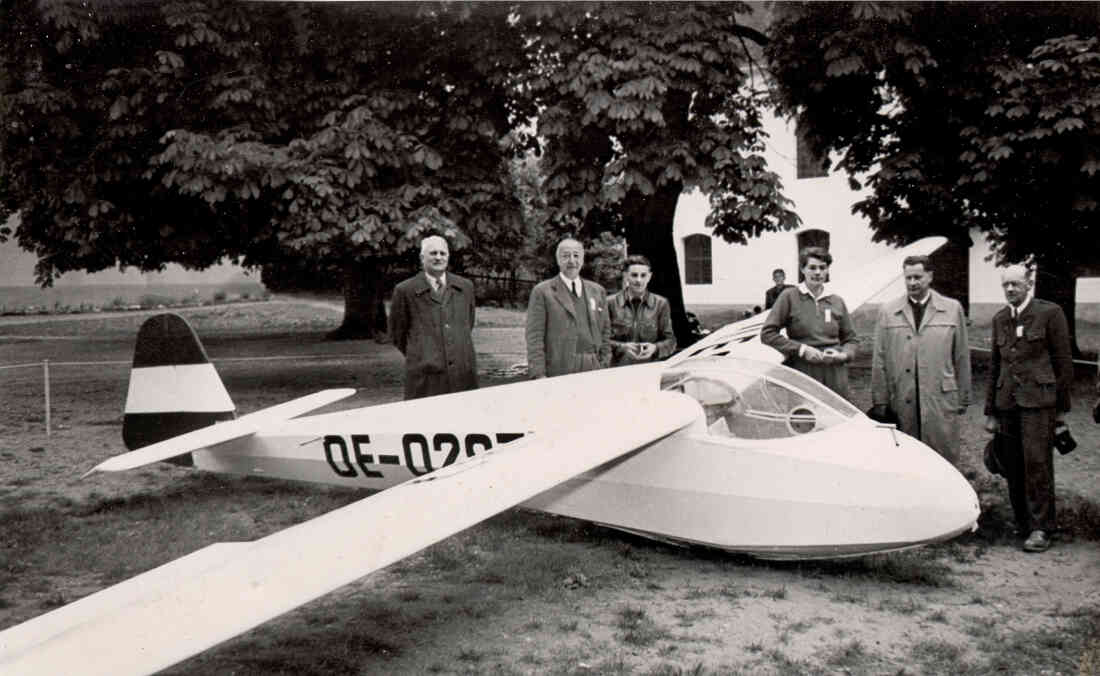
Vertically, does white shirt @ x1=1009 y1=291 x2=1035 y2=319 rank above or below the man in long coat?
above

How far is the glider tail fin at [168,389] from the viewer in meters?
7.39

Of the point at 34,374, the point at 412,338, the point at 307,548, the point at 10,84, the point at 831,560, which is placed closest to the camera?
the point at 307,548

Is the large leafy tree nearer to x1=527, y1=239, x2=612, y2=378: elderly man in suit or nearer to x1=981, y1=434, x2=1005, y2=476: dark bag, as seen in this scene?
x1=527, y1=239, x2=612, y2=378: elderly man in suit

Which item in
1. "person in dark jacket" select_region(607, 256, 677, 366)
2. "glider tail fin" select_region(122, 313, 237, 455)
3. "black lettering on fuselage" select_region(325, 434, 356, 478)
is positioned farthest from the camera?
"glider tail fin" select_region(122, 313, 237, 455)

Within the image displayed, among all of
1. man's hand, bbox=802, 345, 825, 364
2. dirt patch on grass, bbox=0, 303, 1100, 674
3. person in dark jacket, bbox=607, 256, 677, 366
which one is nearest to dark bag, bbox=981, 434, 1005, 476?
dirt patch on grass, bbox=0, 303, 1100, 674

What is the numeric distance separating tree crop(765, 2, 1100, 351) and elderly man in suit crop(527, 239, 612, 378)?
6.21m

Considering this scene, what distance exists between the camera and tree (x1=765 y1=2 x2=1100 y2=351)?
34.8 ft

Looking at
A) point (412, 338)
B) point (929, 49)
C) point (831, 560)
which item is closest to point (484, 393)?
point (412, 338)

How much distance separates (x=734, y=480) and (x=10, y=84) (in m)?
10.6

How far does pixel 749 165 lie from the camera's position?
11.2m

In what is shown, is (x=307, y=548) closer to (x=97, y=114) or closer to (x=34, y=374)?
(x=97, y=114)

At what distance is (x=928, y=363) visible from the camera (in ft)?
19.5

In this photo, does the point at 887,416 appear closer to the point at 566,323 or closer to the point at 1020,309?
the point at 1020,309

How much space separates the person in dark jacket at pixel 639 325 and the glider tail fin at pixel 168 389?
3.42 metres
